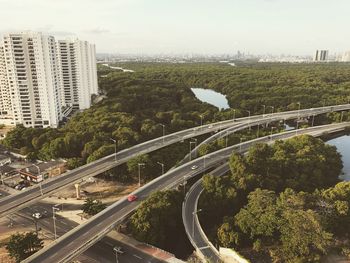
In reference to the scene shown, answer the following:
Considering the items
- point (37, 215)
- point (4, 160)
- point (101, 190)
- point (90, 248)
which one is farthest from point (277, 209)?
point (4, 160)

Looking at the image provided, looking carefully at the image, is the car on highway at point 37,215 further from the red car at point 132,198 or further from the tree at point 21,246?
the red car at point 132,198

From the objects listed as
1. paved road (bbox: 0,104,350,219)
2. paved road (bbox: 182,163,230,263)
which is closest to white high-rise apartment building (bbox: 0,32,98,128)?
paved road (bbox: 0,104,350,219)

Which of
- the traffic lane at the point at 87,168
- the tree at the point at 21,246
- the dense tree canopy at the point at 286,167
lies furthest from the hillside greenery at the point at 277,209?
the tree at the point at 21,246

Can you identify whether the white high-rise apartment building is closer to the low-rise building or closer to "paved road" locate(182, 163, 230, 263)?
the low-rise building

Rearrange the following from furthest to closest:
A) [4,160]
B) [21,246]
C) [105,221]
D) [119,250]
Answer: [4,160]
[105,221]
[119,250]
[21,246]

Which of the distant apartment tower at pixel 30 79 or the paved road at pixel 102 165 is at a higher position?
the distant apartment tower at pixel 30 79

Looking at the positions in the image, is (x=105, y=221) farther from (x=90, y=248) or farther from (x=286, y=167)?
(x=286, y=167)

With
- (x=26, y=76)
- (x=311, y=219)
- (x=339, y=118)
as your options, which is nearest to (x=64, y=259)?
(x=311, y=219)

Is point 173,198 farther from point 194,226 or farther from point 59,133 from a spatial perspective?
point 59,133
